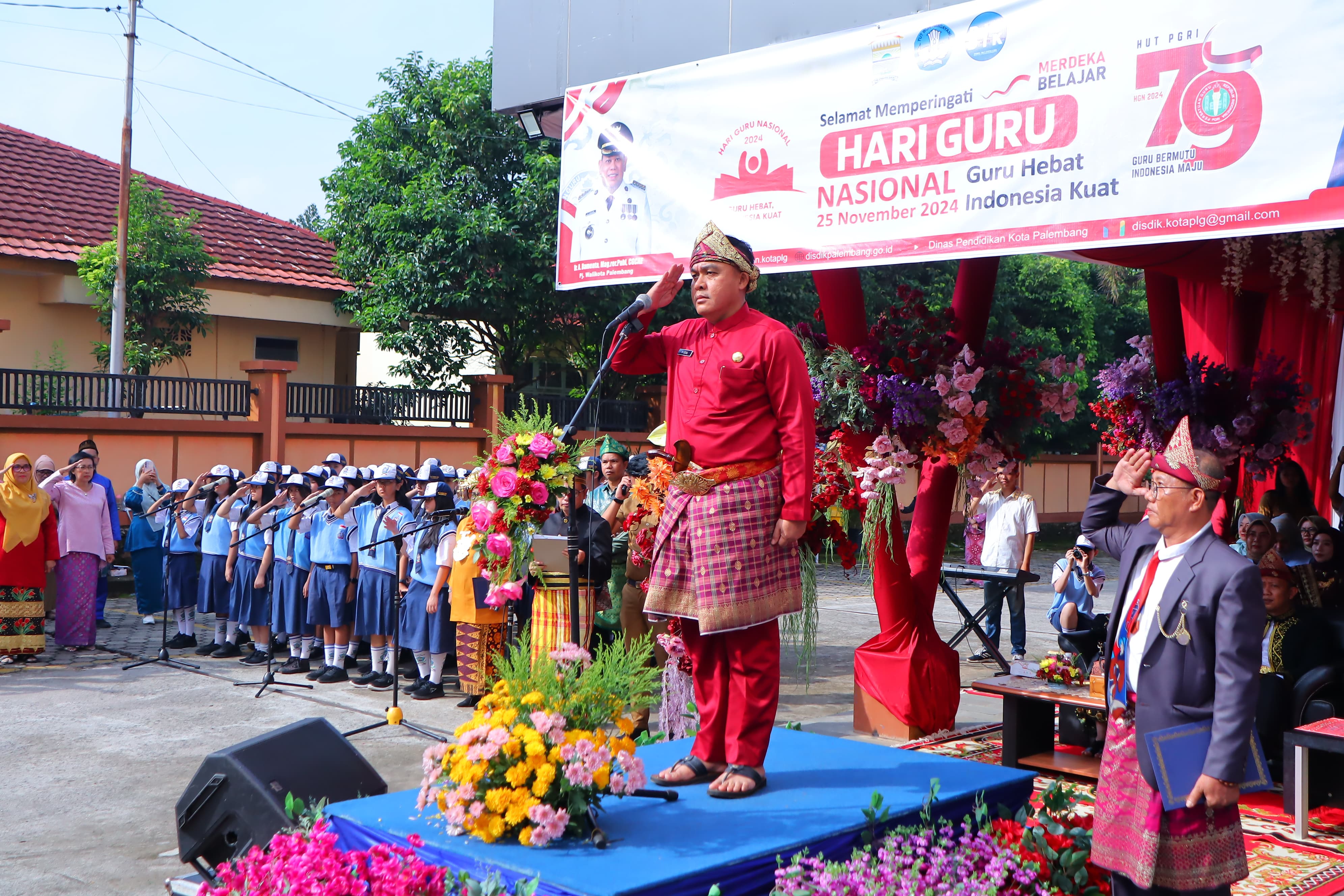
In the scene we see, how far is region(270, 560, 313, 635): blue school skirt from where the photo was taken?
362 inches

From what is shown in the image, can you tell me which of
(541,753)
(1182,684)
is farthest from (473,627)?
(1182,684)

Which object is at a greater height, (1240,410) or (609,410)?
(609,410)

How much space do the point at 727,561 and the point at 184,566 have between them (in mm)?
7604

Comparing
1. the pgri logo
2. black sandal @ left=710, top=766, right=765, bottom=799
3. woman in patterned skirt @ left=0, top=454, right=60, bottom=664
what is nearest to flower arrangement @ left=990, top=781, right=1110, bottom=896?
black sandal @ left=710, top=766, right=765, bottom=799

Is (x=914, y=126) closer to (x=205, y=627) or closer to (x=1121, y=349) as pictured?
(x=205, y=627)

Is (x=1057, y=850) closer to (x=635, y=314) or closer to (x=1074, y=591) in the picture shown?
(x=635, y=314)

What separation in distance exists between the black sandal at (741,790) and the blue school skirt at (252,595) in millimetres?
6432

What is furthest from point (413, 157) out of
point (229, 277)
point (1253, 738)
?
point (1253, 738)

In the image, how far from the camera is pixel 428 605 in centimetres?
817

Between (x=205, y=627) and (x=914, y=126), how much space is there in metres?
8.90

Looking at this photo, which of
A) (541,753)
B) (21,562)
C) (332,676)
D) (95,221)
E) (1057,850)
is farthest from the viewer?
(95,221)

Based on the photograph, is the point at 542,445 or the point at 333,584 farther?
the point at 333,584

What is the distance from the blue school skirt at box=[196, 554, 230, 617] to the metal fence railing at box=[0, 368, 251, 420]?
4.63 meters

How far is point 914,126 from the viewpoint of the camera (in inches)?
219
